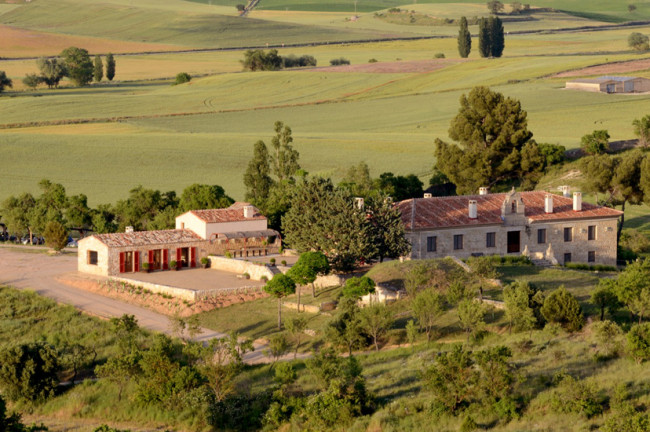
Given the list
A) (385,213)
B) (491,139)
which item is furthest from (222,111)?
(385,213)

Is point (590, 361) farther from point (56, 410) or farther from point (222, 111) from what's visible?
point (222, 111)

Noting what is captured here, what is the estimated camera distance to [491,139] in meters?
96.0

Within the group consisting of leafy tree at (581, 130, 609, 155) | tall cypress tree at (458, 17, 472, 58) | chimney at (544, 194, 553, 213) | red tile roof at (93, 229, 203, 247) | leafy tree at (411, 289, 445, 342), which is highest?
tall cypress tree at (458, 17, 472, 58)

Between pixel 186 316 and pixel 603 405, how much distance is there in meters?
25.6

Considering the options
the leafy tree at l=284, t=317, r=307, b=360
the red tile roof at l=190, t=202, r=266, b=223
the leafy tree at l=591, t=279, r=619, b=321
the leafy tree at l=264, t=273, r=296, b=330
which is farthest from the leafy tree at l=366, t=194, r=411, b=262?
the leafy tree at l=591, t=279, r=619, b=321

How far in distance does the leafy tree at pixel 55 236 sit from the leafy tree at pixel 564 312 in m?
38.1

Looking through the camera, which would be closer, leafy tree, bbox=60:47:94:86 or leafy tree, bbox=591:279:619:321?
leafy tree, bbox=591:279:619:321

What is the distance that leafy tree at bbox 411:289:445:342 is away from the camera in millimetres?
51688

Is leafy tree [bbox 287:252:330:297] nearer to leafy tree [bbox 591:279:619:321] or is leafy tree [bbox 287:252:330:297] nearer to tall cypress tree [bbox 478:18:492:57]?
leafy tree [bbox 591:279:619:321]

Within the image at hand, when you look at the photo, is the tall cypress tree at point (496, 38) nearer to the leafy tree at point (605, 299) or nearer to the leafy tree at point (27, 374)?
the leafy tree at point (605, 299)

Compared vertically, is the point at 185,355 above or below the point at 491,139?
below

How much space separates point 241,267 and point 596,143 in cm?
4228

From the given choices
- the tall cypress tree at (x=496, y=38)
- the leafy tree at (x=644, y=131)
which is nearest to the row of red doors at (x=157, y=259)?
the leafy tree at (x=644, y=131)

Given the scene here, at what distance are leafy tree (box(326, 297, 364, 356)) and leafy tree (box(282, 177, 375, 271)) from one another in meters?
11.6
